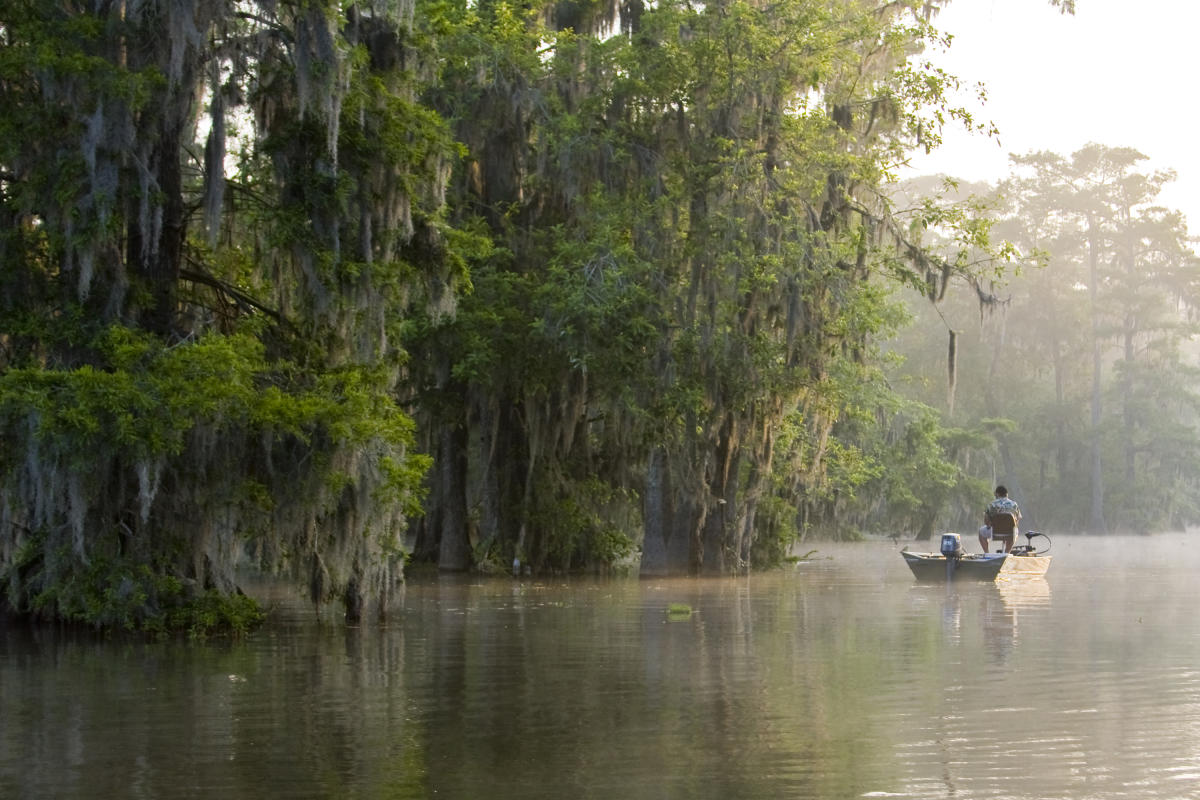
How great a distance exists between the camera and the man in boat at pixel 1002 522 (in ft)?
108

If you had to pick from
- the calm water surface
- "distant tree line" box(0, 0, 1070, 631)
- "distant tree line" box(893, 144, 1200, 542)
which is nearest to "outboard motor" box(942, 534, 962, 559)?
"distant tree line" box(0, 0, 1070, 631)

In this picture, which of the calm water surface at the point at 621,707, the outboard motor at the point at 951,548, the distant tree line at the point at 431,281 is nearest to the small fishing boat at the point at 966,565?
the outboard motor at the point at 951,548

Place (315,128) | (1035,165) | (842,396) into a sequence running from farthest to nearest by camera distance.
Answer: (1035,165)
(842,396)
(315,128)

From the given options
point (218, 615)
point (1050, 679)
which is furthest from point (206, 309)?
point (1050, 679)

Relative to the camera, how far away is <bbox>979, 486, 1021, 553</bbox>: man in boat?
33.1 meters

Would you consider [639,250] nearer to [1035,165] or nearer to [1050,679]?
[1050,679]

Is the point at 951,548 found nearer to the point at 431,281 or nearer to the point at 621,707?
the point at 431,281

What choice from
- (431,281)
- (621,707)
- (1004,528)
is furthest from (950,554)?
(621,707)

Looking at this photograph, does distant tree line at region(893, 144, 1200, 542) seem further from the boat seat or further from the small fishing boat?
the small fishing boat

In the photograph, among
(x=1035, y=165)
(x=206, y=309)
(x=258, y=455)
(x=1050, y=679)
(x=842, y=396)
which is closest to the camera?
(x=1050, y=679)

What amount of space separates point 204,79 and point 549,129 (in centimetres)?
1166

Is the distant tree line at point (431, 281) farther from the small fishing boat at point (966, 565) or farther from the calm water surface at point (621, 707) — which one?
the small fishing boat at point (966, 565)

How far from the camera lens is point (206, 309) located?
865 inches

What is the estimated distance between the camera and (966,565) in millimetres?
31281
